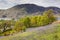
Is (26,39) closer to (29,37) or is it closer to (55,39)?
(29,37)

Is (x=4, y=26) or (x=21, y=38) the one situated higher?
(x=21, y=38)

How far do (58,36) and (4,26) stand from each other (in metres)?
64.7

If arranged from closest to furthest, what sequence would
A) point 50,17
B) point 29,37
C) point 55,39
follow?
point 55,39
point 29,37
point 50,17

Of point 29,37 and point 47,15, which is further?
point 47,15

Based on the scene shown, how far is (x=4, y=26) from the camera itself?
242ft

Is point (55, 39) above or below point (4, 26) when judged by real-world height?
above

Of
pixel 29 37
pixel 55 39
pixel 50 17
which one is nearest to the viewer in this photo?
pixel 55 39

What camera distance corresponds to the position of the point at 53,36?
1017 cm

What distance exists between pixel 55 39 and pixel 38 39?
88 centimetres

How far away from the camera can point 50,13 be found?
76125 mm

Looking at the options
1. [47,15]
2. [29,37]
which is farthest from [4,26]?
[29,37]

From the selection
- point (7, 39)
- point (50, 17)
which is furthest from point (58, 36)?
point (50, 17)

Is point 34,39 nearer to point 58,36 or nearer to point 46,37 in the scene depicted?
point 46,37

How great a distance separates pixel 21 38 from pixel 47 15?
65661mm
